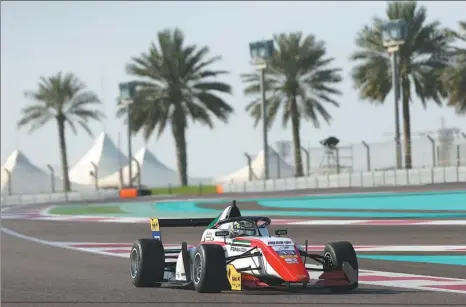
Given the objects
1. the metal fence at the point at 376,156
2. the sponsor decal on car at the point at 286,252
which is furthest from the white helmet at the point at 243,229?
the metal fence at the point at 376,156

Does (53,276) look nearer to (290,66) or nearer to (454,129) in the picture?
(454,129)

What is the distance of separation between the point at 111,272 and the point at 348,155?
28912 mm

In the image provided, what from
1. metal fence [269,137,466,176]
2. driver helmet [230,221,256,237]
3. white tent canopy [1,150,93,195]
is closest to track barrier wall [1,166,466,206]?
metal fence [269,137,466,176]

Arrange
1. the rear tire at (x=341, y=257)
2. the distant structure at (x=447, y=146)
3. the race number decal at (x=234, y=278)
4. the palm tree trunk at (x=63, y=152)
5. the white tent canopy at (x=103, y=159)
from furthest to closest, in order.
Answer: the white tent canopy at (x=103, y=159) → the palm tree trunk at (x=63, y=152) → the distant structure at (x=447, y=146) → the rear tire at (x=341, y=257) → the race number decal at (x=234, y=278)

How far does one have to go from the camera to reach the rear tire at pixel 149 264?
13.2 m

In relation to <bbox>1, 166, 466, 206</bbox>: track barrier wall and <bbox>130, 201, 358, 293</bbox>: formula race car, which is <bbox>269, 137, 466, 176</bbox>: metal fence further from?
<bbox>130, 201, 358, 293</bbox>: formula race car

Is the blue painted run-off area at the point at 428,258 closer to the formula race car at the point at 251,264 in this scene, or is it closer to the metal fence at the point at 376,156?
the formula race car at the point at 251,264

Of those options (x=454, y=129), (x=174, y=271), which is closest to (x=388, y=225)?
(x=174, y=271)

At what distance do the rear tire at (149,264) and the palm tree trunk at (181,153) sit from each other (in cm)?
4643

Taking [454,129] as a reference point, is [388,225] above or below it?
below

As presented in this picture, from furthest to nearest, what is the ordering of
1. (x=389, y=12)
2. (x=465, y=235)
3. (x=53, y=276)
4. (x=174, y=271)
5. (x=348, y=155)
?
(x=389, y=12), (x=348, y=155), (x=465, y=235), (x=53, y=276), (x=174, y=271)

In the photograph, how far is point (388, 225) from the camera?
79.0ft

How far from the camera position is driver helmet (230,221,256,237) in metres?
12.9

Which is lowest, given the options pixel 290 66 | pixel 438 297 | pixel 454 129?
pixel 438 297
